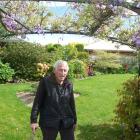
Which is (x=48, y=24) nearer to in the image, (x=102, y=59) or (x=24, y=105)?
(x=24, y=105)

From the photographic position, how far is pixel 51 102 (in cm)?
806

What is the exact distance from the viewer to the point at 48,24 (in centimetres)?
1093

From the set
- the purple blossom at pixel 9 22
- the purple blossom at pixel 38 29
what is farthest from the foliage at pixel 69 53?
the purple blossom at pixel 9 22

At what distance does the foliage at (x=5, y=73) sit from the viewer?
2400cm

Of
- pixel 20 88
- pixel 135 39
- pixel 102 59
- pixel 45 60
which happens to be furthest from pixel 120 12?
pixel 102 59

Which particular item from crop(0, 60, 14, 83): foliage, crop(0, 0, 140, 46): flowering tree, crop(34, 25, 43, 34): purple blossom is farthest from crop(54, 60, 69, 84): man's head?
crop(0, 60, 14, 83): foliage

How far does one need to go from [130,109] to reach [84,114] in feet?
15.4

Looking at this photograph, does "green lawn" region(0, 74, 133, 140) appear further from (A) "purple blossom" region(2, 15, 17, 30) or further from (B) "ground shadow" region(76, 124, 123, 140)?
(A) "purple blossom" region(2, 15, 17, 30)

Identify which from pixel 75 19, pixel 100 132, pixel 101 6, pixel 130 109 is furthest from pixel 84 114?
pixel 101 6

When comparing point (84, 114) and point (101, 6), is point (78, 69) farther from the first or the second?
point (101, 6)

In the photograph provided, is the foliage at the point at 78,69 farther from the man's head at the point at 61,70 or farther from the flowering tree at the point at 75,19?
the man's head at the point at 61,70

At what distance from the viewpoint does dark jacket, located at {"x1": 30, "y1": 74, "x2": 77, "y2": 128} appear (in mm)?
8055

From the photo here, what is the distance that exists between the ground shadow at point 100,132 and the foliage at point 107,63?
737 inches

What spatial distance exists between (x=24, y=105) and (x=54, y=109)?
8.84m
